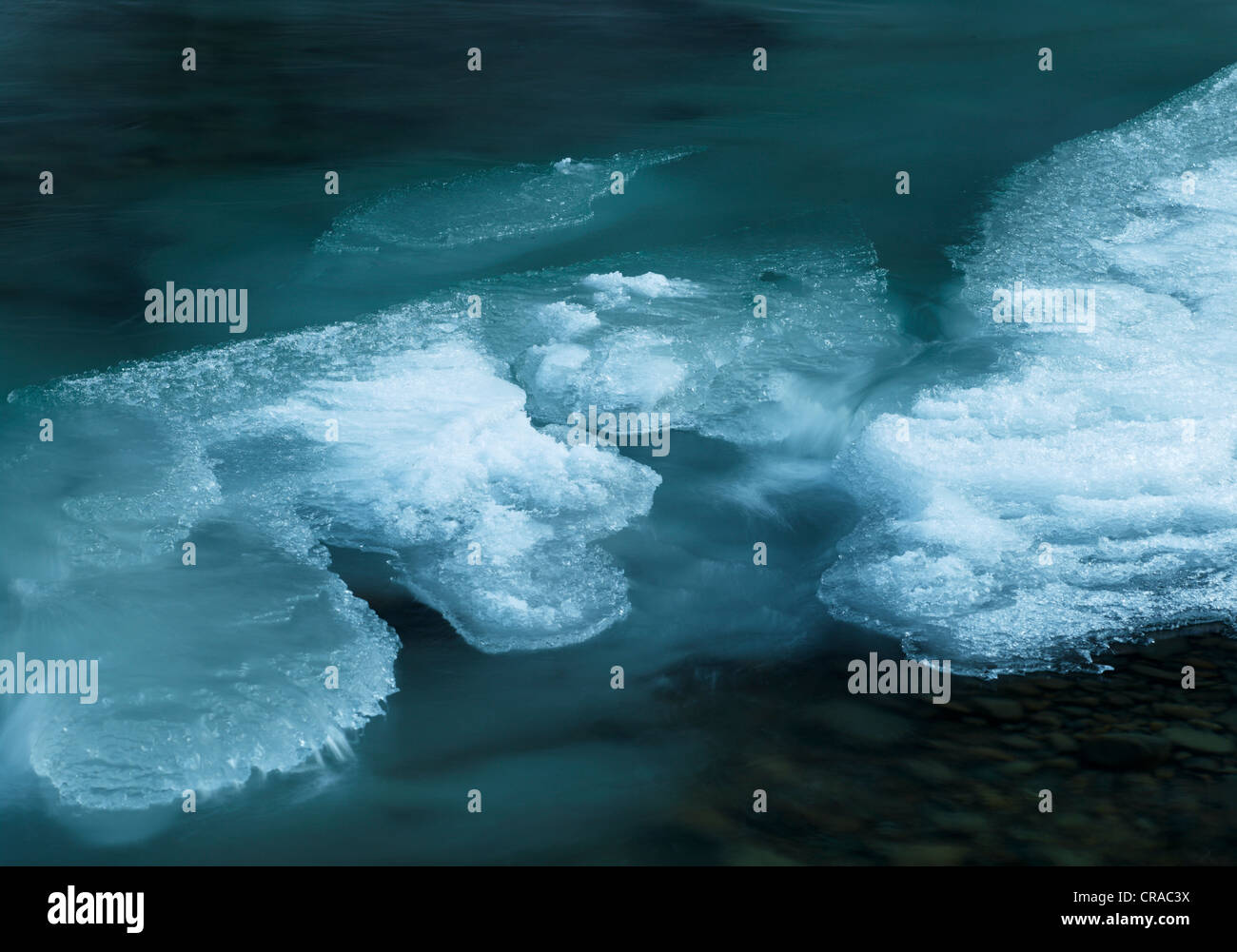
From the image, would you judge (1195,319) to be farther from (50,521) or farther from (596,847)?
(50,521)

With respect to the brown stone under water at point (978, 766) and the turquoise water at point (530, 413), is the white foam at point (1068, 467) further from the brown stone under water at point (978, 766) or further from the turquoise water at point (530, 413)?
the brown stone under water at point (978, 766)

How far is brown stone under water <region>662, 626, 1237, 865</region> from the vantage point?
400 cm

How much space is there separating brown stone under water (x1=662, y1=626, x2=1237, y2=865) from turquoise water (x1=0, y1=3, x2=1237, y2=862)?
16 cm

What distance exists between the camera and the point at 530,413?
20.3 feet

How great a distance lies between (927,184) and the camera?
28.7 feet

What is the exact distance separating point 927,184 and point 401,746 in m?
6.00

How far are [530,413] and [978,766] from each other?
283cm

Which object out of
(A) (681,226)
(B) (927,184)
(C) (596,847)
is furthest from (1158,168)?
(C) (596,847)

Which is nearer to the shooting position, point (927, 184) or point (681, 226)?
point (681, 226)

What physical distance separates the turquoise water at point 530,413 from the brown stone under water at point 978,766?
16 centimetres

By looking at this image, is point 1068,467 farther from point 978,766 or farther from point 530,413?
point 530,413

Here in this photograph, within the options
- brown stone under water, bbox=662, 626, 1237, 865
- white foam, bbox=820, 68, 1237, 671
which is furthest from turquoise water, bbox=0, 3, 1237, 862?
brown stone under water, bbox=662, 626, 1237, 865

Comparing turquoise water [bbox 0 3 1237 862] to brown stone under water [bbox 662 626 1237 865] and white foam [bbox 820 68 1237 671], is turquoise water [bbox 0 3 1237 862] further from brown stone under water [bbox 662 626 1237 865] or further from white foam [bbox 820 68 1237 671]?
brown stone under water [bbox 662 626 1237 865]
